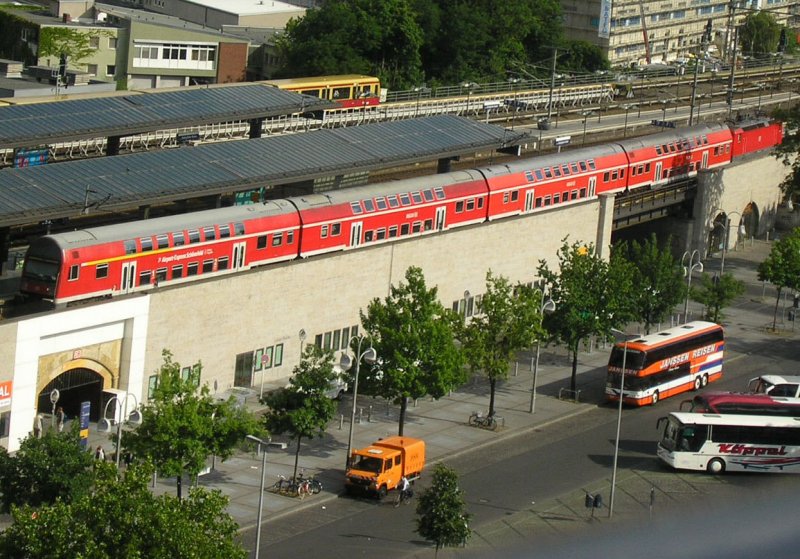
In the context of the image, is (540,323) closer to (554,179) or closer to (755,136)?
(554,179)

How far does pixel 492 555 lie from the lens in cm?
4744

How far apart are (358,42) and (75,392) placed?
266 ft

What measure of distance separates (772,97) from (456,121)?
6769cm

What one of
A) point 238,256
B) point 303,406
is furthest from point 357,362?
point 238,256

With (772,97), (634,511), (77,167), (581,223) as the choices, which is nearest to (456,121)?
(581,223)

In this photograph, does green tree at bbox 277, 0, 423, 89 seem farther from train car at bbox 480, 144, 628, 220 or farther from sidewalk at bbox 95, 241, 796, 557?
sidewalk at bbox 95, 241, 796, 557

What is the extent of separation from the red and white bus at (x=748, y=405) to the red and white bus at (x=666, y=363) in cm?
420

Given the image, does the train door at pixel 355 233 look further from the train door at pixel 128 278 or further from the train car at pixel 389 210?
the train door at pixel 128 278

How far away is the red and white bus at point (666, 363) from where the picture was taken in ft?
220

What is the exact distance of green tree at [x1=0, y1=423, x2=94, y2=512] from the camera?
46.1 metres

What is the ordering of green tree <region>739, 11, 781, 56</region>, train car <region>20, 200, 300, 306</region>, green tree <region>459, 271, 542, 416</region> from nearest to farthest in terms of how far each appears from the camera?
train car <region>20, 200, 300, 306</region> → green tree <region>459, 271, 542, 416</region> → green tree <region>739, 11, 781, 56</region>

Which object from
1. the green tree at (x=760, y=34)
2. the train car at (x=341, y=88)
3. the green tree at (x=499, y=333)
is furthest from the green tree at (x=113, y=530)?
the green tree at (x=760, y=34)

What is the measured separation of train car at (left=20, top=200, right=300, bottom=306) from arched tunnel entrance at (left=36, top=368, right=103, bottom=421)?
2641mm

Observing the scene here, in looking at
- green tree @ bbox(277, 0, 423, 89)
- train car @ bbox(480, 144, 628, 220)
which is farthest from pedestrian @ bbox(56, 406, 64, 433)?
green tree @ bbox(277, 0, 423, 89)
